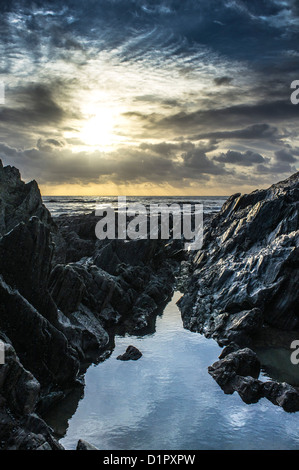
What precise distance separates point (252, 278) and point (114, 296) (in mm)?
11631

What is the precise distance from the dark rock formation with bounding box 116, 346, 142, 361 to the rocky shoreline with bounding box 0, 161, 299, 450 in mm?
88

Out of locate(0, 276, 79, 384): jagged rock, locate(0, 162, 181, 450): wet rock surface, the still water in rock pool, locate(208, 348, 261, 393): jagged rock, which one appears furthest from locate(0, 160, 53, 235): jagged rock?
locate(208, 348, 261, 393): jagged rock

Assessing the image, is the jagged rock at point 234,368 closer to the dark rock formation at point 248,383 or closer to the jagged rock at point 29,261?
the dark rock formation at point 248,383

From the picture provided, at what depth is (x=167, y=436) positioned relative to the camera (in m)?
14.6

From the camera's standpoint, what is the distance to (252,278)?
93.7 ft

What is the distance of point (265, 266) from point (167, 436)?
17.4 m

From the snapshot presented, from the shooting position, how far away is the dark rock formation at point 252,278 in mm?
26266

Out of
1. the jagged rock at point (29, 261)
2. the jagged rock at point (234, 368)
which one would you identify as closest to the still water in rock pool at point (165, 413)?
the jagged rock at point (234, 368)

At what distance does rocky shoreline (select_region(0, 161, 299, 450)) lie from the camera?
16.5 m

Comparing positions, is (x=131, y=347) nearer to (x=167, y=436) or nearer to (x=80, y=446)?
(x=167, y=436)

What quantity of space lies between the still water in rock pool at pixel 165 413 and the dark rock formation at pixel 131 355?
31 centimetres

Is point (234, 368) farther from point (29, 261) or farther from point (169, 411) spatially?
point (29, 261)

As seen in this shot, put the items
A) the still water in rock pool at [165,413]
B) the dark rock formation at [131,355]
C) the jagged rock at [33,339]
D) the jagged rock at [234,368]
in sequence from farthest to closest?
the dark rock formation at [131,355] → the jagged rock at [234,368] → the jagged rock at [33,339] → the still water in rock pool at [165,413]

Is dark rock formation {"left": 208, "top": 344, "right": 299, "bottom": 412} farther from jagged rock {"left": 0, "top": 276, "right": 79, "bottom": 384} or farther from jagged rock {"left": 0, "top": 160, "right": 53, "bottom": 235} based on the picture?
jagged rock {"left": 0, "top": 160, "right": 53, "bottom": 235}
